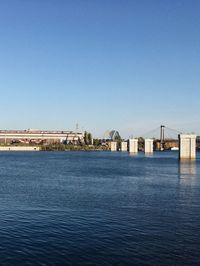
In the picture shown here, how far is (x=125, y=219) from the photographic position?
101 feet

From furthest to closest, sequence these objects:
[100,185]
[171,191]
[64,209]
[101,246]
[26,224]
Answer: [100,185], [171,191], [64,209], [26,224], [101,246]

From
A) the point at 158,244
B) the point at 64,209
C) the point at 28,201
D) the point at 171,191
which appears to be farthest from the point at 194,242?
the point at 171,191

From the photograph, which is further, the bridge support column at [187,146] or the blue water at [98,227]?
the bridge support column at [187,146]

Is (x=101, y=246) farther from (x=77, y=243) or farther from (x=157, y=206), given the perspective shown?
(x=157, y=206)

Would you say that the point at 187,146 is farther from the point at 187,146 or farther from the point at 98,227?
the point at 98,227

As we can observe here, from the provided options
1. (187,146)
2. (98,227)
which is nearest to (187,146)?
(187,146)

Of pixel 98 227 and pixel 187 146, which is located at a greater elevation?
pixel 187 146

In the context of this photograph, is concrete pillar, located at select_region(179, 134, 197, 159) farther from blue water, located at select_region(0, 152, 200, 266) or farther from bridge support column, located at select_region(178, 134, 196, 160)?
blue water, located at select_region(0, 152, 200, 266)

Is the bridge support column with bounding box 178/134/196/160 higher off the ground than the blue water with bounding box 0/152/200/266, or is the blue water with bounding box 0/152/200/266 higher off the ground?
the bridge support column with bounding box 178/134/196/160

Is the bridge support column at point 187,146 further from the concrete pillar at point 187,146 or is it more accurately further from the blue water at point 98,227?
the blue water at point 98,227

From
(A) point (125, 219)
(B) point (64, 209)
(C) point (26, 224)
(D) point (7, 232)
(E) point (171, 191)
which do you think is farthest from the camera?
(E) point (171, 191)

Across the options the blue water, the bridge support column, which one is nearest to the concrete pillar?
the bridge support column

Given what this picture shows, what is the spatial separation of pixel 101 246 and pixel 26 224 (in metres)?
7.08

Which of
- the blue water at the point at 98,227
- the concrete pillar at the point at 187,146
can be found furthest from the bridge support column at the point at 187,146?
the blue water at the point at 98,227
